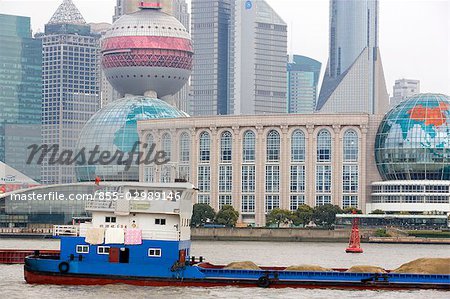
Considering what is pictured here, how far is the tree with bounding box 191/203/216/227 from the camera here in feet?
628

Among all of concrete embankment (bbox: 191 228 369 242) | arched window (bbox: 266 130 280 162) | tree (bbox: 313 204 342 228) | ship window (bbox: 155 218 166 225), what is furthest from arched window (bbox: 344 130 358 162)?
ship window (bbox: 155 218 166 225)

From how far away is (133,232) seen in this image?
82062 mm

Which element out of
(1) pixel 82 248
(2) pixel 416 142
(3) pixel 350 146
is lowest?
(1) pixel 82 248

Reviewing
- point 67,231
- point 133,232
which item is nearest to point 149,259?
point 133,232

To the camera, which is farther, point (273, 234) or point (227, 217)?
point (227, 217)

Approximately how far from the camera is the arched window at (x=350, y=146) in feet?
645

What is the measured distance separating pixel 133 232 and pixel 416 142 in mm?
117414

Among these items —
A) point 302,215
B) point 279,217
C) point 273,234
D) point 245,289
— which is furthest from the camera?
point 279,217

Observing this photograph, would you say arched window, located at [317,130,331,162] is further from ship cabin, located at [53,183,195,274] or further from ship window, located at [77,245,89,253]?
ship window, located at [77,245,89,253]

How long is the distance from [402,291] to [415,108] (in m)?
118

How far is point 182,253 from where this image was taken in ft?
270

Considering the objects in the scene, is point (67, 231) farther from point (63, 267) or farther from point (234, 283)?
point (234, 283)

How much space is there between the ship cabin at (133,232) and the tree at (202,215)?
351 feet

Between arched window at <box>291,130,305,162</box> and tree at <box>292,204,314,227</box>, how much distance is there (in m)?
11.4
